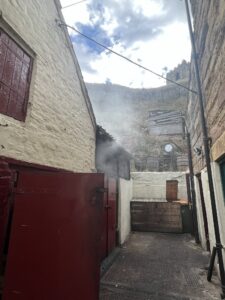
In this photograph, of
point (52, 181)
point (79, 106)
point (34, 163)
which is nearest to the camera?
point (52, 181)

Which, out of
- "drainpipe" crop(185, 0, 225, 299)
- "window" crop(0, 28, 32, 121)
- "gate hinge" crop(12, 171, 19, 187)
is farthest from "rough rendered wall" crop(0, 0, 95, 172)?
"drainpipe" crop(185, 0, 225, 299)

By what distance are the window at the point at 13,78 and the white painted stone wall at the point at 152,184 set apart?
1178cm

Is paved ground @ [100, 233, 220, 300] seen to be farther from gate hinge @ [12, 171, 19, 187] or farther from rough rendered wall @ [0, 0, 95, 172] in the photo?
gate hinge @ [12, 171, 19, 187]

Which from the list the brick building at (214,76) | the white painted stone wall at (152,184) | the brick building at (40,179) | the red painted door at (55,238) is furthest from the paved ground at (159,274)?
the white painted stone wall at (152,184)

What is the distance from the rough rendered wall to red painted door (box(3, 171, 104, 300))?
947 millimetres

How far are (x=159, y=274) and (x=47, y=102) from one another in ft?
16.5

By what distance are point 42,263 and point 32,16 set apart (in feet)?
13.7

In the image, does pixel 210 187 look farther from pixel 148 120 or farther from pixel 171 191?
pixel 148 120

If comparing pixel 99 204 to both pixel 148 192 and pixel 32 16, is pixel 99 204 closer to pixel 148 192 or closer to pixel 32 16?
pixel 32 16

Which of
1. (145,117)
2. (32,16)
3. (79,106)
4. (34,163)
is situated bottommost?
(34,163)

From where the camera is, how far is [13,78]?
3.30 meters

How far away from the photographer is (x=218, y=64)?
369cm

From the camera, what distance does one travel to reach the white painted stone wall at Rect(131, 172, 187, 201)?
13.9 metres

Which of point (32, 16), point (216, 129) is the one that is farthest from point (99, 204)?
point (32, 16)
